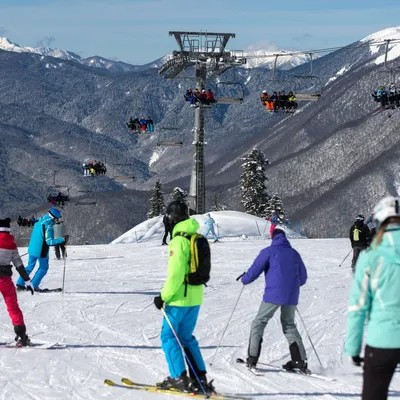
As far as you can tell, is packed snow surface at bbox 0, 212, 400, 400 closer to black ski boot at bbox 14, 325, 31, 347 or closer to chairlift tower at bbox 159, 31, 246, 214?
black ski boot at bbox 14, 325, 31, 347

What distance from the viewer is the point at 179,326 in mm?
6629

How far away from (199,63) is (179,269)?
33.4 meters

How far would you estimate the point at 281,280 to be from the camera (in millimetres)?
7465

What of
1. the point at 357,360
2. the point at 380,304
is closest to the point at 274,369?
the point at 357,360

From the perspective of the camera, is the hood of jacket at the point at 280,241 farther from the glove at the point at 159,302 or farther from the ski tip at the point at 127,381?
the ski tip at the point at 127,381

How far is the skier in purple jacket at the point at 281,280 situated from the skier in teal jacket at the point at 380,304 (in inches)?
124

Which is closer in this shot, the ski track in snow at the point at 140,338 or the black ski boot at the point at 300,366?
the ski track in snow at the point at 140,338

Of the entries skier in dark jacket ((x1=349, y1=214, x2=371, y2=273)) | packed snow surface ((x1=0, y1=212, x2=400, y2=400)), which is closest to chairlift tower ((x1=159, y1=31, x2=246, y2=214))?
packed snow surface ((x1=0, y1=212, x2=400, y2=400))

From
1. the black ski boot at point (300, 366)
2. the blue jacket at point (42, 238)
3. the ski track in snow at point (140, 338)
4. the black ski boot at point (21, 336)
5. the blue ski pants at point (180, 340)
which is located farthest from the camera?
the blue jacket at point (42, 238)

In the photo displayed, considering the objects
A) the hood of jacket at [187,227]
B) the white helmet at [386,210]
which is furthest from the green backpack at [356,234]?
the white helmet at [386,210]

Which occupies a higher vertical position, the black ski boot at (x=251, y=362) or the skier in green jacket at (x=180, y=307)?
the skier in green jacket at (x=180, y=307)

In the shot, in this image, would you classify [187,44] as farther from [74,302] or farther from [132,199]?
[132,199]

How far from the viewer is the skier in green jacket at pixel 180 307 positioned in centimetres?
639

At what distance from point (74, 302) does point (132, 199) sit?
582 feet
